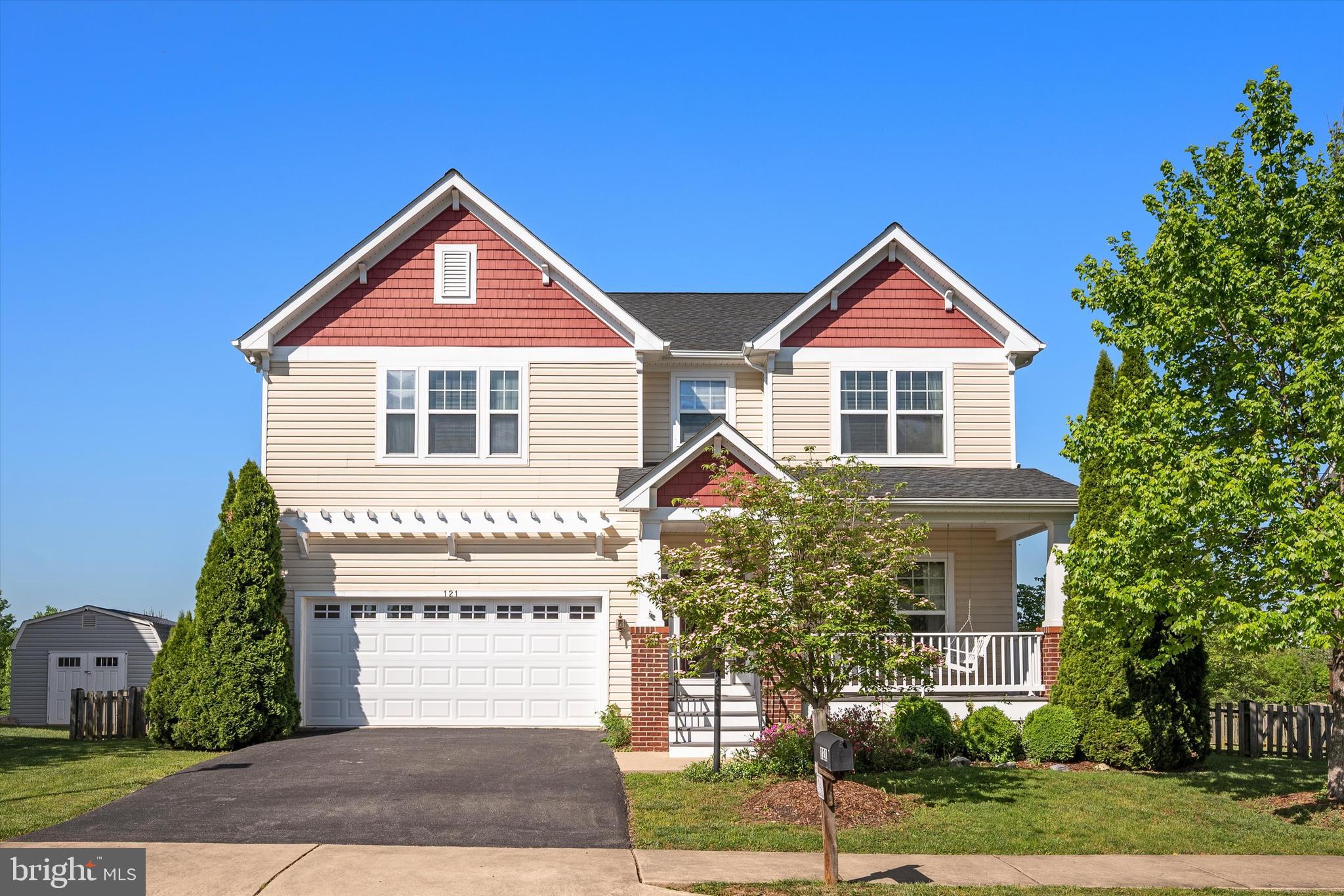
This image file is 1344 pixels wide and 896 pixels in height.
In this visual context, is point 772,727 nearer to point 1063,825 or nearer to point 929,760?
point 929,760

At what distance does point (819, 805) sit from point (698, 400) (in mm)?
9761

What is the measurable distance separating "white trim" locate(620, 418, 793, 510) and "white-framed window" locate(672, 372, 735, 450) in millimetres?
3449

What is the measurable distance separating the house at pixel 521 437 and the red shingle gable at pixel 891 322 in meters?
0.04

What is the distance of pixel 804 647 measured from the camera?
539 inches

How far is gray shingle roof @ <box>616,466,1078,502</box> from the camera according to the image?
19250 mm

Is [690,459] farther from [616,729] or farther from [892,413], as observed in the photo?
[892,413]

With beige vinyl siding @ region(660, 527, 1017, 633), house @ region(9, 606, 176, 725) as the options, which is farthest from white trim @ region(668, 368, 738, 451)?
house @ region(9, 606, 176, 725)

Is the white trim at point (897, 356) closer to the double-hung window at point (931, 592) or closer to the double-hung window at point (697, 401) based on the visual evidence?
the double-hung window at point (697, 401)

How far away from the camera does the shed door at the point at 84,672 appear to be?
118ft

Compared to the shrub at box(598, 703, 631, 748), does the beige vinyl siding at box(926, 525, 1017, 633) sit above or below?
above

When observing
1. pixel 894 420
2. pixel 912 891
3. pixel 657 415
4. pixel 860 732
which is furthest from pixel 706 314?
pixel 912 891

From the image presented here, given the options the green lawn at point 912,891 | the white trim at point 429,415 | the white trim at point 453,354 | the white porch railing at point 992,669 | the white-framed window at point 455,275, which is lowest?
the green lawn at point 912,891

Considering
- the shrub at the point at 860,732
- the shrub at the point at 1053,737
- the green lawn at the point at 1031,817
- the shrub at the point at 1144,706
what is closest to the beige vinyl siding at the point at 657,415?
the shrub at the point at 860,732

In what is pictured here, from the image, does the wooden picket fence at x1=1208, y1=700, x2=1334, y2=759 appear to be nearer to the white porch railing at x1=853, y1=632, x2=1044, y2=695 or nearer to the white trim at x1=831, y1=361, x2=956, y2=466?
the white porch railing at x1=853, y1=632, x2=1044, y2=695
